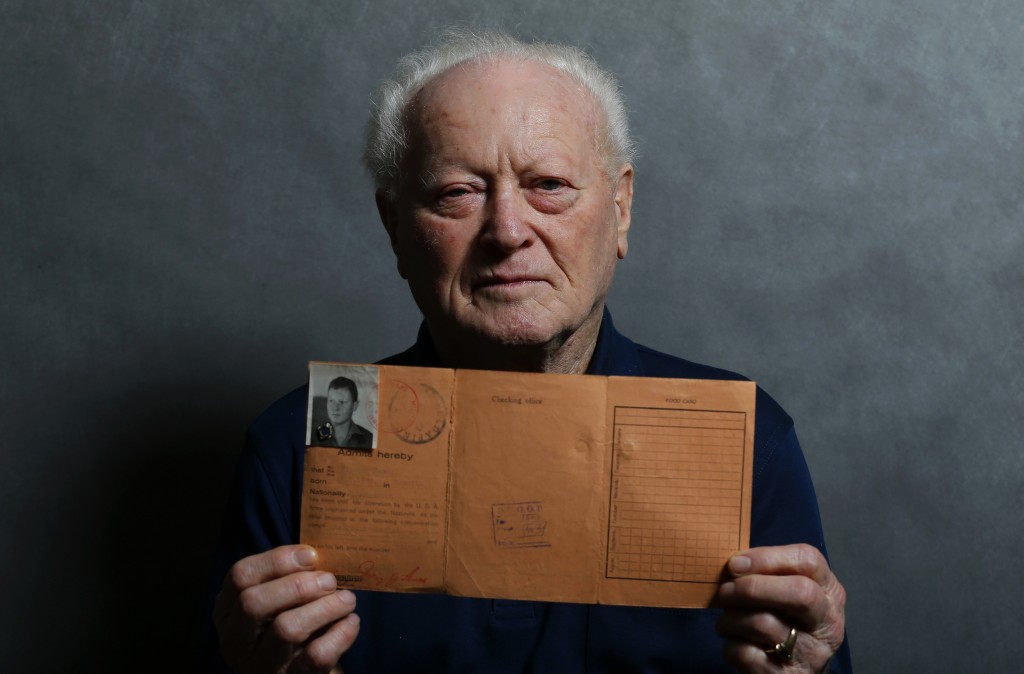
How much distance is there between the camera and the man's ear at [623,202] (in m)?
1.50

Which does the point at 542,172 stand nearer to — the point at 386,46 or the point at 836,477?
the point at 386,46

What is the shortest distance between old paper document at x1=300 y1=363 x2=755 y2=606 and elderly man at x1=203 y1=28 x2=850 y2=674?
0.63 feet

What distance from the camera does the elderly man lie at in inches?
51.7

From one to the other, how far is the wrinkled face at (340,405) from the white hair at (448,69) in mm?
455

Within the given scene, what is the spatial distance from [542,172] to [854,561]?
1.06 meters

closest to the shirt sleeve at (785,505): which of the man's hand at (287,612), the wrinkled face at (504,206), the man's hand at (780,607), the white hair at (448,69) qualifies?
the man's hand at (780,607)

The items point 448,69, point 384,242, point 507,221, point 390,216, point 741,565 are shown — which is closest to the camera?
point 741,565

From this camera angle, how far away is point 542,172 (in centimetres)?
132

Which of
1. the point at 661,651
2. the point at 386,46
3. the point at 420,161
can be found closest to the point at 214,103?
the point at 386,46

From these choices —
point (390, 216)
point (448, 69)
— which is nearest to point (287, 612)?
point (390, 216)

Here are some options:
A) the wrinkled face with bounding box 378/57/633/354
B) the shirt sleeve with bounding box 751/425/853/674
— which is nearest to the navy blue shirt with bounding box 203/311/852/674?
the shirt sleeve with bounding box 751/425/853/674

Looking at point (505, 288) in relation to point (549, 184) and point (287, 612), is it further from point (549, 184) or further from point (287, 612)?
point (287, 612)

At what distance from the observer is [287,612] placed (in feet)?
3.65
